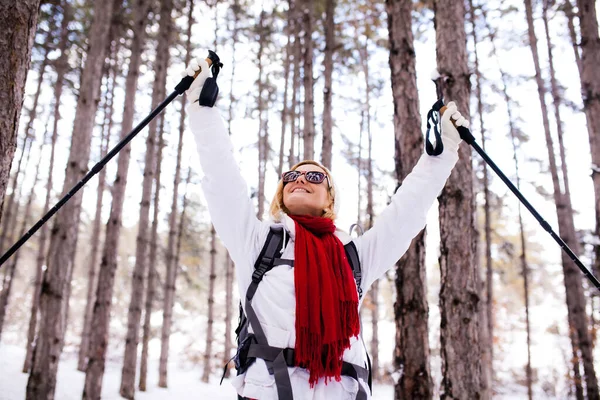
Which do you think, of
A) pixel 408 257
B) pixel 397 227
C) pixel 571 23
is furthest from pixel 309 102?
pixel 397 227

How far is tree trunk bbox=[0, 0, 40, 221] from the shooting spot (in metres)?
1.70

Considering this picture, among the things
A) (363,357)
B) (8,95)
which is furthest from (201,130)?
(363,357)

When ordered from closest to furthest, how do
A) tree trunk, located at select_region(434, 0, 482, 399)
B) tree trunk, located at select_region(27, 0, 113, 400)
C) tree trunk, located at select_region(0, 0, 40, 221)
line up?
tree trunk, located at select_region(0, 0, 40, 221)
tree trunk, located at select_region(434, 0, 482, 399)
tree trunk, located at select_region(27, 0, 113, 400)

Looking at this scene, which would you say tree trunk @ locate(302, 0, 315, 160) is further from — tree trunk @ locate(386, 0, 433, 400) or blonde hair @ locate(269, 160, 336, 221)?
blonde hair @ locate(269, 160, 336, 221)

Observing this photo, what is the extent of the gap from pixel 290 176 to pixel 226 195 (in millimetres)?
516

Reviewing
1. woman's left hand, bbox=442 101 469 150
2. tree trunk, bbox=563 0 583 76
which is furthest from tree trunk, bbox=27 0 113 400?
tree trunk, bbox=563 0 583 76

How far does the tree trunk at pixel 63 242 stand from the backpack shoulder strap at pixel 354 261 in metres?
4.83

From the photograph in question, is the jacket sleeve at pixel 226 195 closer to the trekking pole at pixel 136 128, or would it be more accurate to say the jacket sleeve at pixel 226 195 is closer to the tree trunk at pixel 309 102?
the trekking pole at pixel 136 128

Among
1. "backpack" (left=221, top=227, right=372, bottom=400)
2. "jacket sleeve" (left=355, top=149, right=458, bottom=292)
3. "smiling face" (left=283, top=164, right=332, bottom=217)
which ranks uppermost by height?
"smiling face" (left=283, top=164, right=332, bottom=217)

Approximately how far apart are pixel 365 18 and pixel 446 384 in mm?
10238

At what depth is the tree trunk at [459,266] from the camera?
3.61 metres

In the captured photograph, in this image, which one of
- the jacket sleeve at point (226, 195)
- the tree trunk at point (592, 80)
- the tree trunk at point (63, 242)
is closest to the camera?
the jacket sleeve at point (226, 195)

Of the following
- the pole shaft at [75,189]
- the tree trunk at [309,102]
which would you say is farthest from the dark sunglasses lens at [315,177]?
the tree trunk at [309,102]

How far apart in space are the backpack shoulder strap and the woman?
3cm
